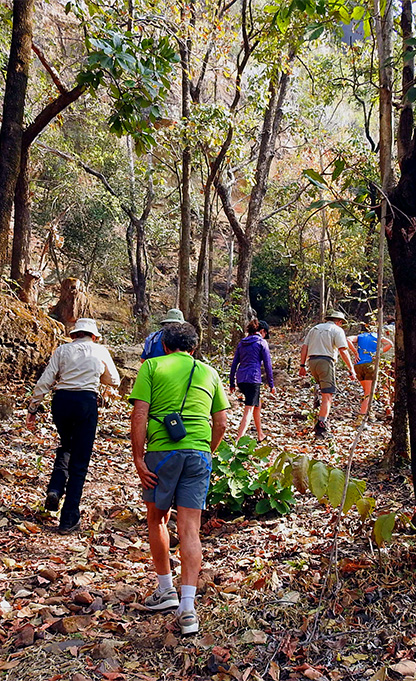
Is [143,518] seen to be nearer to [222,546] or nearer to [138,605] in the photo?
[222,546]

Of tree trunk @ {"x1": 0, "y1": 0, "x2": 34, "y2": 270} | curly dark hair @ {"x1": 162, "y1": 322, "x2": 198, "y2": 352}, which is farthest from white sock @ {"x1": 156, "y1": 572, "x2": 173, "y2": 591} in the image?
tree trunk @ {"x1": 0, "y1": 0, "x2": 34, "y2": 270}

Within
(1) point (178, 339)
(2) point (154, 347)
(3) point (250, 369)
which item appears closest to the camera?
(1) point (178, 339)

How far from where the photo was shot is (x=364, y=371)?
8.62m

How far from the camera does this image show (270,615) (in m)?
3.18

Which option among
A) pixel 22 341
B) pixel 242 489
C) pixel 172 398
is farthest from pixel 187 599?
pixel 22 341

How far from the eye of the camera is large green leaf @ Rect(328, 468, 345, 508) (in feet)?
10.1

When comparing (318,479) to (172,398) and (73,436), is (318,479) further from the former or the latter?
(73,436)

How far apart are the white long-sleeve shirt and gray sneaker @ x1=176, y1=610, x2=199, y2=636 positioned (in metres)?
2.63

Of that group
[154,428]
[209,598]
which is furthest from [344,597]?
[154,428]

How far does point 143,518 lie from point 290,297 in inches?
789

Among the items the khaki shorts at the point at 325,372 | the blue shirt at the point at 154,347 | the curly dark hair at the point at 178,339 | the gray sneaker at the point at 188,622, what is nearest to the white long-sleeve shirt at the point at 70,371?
the blue shirt at the point at 154,347

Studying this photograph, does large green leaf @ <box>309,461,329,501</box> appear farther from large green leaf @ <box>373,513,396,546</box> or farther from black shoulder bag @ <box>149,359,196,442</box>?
black shoulder bag @ <box>149,359,196,442</box>

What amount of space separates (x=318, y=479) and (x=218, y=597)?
3.67 feet

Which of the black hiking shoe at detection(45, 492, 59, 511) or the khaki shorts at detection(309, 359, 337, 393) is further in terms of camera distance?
the khaki shorts at detection(309, 359, 337, 393)
